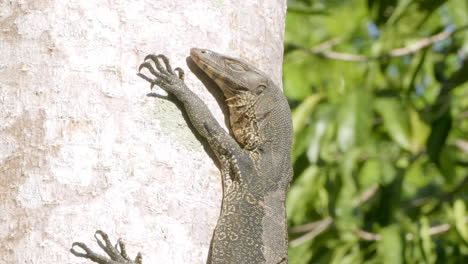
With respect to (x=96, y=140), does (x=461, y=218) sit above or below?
below

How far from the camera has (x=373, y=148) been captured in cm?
693

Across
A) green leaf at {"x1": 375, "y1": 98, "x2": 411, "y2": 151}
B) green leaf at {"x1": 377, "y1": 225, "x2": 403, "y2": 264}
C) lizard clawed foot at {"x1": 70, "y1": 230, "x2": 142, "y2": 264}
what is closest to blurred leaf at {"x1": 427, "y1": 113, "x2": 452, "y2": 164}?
green leaf at {"x1": 375, "y1": 98, "x2": 411, "y2": 151}

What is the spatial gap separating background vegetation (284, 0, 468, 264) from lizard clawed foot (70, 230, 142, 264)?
3.04 metres

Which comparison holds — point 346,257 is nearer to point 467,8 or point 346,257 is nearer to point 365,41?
point 467,8

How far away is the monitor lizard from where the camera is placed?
Result: 3.06 metres

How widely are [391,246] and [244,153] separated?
214 cm

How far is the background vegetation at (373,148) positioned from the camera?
5.58m

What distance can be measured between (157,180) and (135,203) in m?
0.13

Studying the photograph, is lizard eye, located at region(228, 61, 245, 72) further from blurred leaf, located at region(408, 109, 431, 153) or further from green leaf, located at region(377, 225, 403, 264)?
blurred leaf, located at region(408, 109, 431, 153)

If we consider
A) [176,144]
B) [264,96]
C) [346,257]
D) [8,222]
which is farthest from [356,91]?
[8,222]

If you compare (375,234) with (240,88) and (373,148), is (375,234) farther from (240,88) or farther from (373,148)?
(240,88)

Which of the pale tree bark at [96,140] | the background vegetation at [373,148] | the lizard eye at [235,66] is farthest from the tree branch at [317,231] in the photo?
the pale tree bark at [96,140]

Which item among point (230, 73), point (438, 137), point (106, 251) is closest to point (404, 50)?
point (438, 137)

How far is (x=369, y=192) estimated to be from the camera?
22.9 feet
